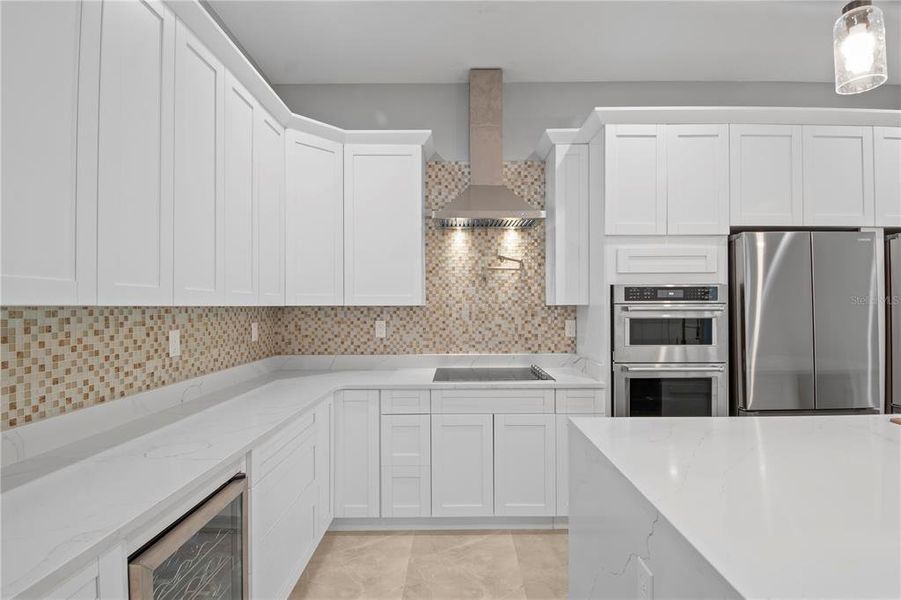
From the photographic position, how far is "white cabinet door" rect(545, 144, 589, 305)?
3053 millimetres

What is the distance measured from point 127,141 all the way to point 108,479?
0.97 m

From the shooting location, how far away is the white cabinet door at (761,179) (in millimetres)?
2703

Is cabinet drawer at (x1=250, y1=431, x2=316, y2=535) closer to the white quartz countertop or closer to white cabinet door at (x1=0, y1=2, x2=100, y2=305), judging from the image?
white cabinet door at (x1=0, y1=2, x2=100, y2=305)

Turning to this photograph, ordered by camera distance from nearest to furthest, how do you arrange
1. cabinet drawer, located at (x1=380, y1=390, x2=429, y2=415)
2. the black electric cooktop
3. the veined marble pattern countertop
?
the veined marble pattern countertop < cabinet drawer, located at (x1=380, y1=390, x2=429, y2=415) < the black electric cooktop

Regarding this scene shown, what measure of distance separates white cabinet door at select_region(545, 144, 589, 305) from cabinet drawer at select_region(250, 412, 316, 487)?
187 centimetres

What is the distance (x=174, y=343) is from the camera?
2.14m

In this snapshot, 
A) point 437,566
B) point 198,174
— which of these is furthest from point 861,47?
point 437,566

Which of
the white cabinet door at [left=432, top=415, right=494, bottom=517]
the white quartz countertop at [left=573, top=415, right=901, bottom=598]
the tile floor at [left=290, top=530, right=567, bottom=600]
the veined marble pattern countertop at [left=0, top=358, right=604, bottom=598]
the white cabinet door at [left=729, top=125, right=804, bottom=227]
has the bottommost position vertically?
the tile floor at [left=290, top=530, right=567, bottom=600]

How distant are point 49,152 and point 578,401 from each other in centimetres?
258

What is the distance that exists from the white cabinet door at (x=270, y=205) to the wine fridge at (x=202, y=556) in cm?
118

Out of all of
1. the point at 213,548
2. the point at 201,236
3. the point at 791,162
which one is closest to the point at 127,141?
the point at 201,236

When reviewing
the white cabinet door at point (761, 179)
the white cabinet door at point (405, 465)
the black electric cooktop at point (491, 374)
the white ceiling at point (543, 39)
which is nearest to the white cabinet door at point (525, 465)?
the black electric cooktop at point (491, 374)

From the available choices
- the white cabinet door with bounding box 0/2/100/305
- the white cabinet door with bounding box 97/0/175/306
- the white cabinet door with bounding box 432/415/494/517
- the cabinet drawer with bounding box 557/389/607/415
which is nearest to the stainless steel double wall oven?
the cabinet drawer with bounding box 557/389/607/415

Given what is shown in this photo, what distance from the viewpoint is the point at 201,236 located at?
1.81 meters
